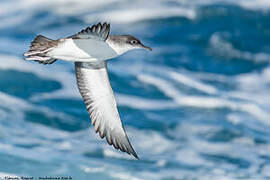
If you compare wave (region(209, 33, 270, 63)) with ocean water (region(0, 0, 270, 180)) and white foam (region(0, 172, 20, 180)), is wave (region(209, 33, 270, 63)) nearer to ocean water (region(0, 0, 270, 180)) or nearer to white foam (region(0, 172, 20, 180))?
ocean water (region(0, 0, 270, 180))

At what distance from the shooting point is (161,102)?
34625mm

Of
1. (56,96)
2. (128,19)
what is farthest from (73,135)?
(128,19)

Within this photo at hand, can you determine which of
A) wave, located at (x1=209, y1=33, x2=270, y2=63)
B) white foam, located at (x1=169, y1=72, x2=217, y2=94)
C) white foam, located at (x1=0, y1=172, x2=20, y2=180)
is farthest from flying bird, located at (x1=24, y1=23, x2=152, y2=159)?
wave, located at (x1=209, y1=33, x2=270, y2=63)

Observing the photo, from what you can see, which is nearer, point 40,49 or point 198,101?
point 40,49

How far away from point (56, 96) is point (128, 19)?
11.2 meters

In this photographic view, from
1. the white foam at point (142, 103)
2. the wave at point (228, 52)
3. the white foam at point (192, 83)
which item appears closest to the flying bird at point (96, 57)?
the white foam at point (142, 103)

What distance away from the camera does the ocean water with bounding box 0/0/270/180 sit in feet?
87.0

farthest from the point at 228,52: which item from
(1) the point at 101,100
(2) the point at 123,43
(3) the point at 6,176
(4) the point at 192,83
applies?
(2) the point at 123,43

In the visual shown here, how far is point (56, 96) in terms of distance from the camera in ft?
105

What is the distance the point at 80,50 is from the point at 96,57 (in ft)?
1.20

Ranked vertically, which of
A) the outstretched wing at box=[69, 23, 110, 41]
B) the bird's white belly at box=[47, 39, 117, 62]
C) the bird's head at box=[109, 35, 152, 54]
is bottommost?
the outstretched wing at box=[69, 23, 110, 41]

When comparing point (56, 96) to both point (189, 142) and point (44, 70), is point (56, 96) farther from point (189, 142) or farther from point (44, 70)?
point (189, 142)

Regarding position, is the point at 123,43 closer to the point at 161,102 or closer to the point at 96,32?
the point at 96,32

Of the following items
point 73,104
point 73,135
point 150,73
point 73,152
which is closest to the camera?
point 73,152
